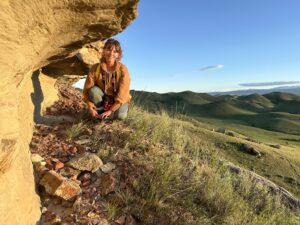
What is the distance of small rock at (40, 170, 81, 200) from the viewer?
14.0 ft

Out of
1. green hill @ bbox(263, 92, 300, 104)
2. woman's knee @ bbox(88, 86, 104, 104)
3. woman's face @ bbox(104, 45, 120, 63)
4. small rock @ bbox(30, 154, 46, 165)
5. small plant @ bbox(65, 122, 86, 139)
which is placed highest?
woman's face @ bbox(104, 45, 120, 63)

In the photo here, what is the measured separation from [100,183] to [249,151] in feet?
31.6

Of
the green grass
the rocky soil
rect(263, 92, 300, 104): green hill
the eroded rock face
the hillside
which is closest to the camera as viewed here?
the eroded rock face

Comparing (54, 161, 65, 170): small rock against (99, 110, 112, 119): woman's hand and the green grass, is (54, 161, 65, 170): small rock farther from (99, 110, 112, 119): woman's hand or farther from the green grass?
(99, 110, 112, 119): woman's hand

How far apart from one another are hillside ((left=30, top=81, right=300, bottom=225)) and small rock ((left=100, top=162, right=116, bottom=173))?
15 millimetres

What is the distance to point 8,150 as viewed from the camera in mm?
3240

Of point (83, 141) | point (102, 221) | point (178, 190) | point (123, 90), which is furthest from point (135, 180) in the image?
point (123, 90)

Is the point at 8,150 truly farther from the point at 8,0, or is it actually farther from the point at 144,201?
the point at 144,201

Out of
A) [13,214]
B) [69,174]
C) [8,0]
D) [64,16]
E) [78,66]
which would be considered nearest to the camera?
[8,0]

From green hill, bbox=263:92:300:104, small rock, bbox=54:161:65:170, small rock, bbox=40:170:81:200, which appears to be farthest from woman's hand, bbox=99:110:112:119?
green hill, bbox=263:92:300:104

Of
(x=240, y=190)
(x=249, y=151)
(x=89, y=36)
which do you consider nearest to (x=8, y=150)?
(x=89, y=36)

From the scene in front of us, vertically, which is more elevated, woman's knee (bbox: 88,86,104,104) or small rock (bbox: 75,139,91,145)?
woman's knee (bbox: 88,86,104,104)

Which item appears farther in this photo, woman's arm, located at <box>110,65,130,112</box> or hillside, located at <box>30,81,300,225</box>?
woman's arm, located at <box>110,65,130,112</box>

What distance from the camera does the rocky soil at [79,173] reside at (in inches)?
167
